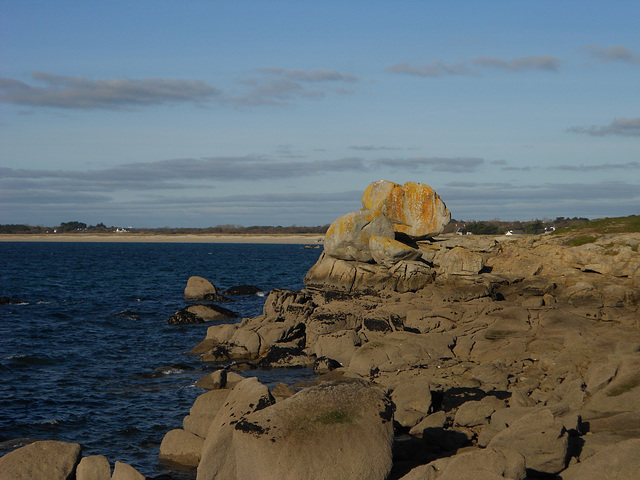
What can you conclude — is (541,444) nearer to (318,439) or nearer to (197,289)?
(318,439)

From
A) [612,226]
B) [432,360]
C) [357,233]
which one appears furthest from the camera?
[612,226]

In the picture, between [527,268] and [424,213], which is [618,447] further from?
[424,213]

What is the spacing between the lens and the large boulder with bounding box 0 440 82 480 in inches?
475

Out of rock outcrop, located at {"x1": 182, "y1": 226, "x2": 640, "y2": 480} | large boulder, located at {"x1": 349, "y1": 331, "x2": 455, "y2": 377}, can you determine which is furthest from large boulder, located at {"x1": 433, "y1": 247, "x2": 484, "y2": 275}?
large boulder, located at {"x1": 349, "y1": 331, "x2": 455, "y2": 377}

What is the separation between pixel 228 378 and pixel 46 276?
54.8 m

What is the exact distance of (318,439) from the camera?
10844mm

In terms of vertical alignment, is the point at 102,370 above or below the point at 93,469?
below

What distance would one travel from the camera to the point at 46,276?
67500 mm

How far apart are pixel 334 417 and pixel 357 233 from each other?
2401 cm

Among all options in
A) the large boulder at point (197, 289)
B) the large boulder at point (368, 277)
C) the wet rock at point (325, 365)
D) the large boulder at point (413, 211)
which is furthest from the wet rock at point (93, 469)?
the large boulder at point (197, 289)

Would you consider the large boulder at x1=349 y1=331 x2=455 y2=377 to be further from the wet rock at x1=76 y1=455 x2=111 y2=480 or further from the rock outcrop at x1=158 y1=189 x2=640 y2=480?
the wet rock at x1=76 y1=455 x2=111 y2=480

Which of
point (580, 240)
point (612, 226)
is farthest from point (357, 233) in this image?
point (612, 226)

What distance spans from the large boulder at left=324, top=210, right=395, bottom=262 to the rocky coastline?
0.09m

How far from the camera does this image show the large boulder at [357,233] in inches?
1367
